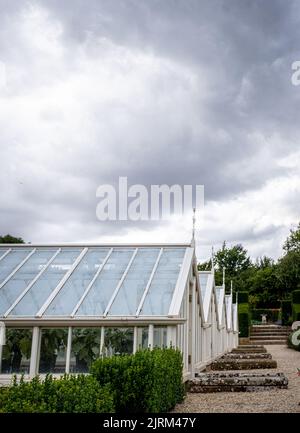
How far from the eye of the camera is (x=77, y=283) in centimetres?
1117

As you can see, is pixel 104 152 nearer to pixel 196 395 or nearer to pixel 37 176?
pixel 37 176

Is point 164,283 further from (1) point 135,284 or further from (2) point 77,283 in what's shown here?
(2) point 77,283

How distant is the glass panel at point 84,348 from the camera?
9727mm

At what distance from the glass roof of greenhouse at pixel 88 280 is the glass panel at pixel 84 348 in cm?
38

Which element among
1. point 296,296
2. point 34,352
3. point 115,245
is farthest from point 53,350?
point 296,296

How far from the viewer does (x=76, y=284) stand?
11.1m

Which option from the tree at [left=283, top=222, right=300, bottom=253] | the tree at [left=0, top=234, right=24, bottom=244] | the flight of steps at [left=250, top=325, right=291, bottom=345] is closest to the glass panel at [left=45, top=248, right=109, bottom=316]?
the flight of steps at [left=250, top=325, right=291, bottom=345]

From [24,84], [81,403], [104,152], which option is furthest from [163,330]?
[24,84]

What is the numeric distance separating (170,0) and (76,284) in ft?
22.3

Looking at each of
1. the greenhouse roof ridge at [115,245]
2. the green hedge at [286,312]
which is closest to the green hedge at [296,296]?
the green hedge at [286,312]

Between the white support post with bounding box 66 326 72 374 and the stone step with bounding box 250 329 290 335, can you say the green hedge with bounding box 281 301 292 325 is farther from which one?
the white support post with bounding box 66 326 72 374

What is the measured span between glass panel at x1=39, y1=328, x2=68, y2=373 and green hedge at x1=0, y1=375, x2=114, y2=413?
15.9 ft
